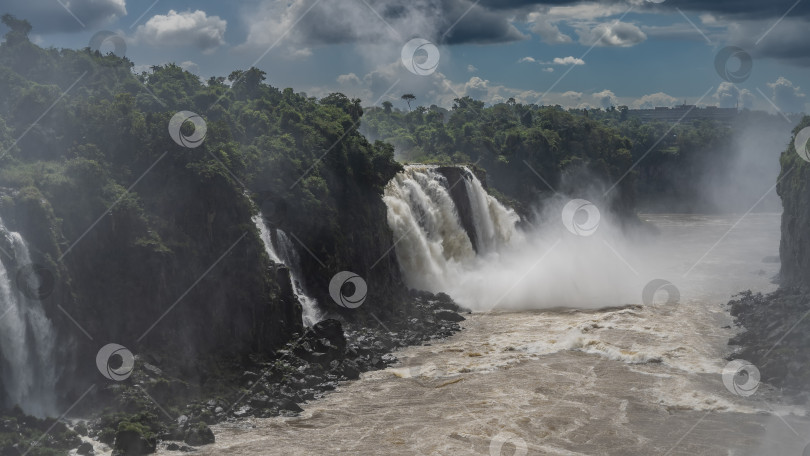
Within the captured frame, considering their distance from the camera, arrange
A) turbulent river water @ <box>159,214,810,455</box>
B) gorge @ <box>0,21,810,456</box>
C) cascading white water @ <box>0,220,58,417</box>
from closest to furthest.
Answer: cascading white water @ <box>0,220,58,417</box>, turbulent river water @ <box>159,214,810,455</box>, gorge @ <box>0,21,810,456</box>

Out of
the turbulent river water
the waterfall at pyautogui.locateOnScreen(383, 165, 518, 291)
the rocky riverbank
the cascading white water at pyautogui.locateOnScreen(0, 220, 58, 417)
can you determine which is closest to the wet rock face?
the turbulent river water

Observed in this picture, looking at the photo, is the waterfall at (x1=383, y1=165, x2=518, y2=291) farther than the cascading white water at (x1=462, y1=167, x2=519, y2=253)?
No

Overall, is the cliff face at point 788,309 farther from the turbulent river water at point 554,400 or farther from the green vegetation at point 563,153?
the green vegetation at point 563,153

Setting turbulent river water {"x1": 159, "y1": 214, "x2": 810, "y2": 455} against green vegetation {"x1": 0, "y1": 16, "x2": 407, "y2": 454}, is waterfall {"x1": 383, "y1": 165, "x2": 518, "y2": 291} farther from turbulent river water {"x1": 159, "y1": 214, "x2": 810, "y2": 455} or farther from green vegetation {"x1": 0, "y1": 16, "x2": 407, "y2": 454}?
turbulent river water {"x1": 159, "y1": 214, "x2": 810, "y2": 455}

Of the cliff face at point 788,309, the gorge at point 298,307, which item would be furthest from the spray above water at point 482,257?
the cliff face at point 788,309

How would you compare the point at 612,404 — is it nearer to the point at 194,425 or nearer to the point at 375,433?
the point at 375,433

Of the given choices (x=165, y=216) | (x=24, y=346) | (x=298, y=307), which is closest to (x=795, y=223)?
(x=298, y=307)

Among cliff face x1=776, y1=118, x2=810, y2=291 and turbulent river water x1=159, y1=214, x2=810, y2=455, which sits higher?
cliff face x1=776, y1=118, x2=810, y2=291

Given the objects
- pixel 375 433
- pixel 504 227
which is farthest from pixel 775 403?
pixel 504 227
